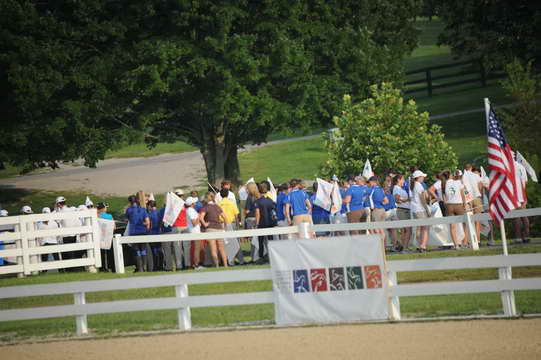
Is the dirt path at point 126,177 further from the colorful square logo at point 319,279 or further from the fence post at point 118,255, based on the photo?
the colorful square logo at point 319,279

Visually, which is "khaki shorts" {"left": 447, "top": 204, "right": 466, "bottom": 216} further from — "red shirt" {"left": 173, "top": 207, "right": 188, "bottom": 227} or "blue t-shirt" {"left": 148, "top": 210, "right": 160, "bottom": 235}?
"blue t-shirt" {"left": 148, "top": 210, "right": 160, "bottom": 235}

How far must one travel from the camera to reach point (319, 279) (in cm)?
1417

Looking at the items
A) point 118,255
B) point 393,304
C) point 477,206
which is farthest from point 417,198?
point 393,304

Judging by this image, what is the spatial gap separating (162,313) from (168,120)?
77.7 feet

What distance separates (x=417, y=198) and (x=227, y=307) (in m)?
6.90

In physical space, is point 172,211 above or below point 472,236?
above

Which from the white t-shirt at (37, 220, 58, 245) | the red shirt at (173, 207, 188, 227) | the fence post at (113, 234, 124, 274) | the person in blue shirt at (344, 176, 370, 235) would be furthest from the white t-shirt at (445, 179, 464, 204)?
the white t-shirt at (37, 220, 58, 245)

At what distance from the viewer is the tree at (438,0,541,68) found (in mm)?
46219

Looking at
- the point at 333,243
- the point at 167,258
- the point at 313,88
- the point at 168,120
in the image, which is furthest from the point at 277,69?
the point at 333,243

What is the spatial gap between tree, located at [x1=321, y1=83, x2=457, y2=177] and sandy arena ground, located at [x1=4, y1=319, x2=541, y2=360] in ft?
64.0

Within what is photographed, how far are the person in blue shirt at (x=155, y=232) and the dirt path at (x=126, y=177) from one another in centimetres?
2178

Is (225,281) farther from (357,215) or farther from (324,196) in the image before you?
(324,196)

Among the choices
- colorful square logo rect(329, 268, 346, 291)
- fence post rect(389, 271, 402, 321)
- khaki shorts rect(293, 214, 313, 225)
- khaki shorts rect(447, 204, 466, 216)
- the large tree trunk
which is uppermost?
the large tree trunk

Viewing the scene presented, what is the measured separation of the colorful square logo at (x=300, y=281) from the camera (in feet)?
46.8
